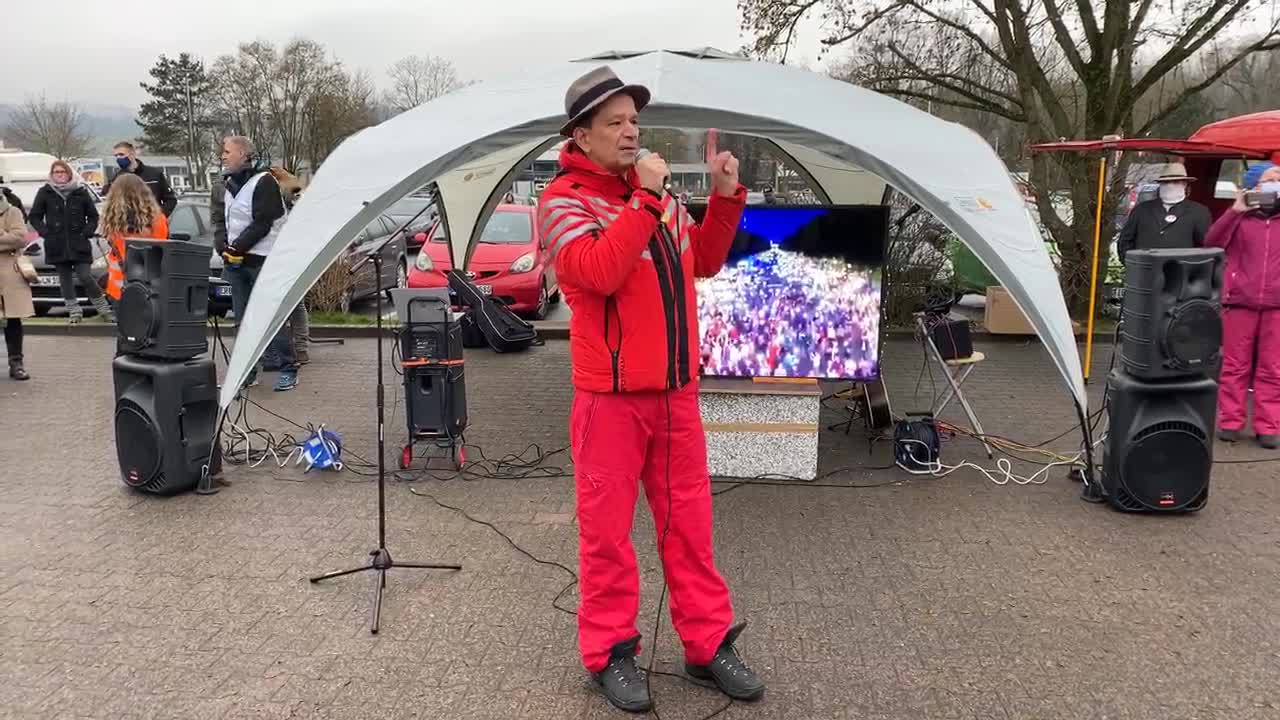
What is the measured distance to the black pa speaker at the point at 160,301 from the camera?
555cm

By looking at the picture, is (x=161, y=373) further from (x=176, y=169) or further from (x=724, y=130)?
(x=176, y=169)

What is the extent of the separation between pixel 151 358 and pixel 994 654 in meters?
4.92

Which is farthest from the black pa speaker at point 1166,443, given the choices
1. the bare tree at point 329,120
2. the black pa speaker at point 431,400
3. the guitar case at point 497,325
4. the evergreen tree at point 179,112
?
the evergreen tree at point 179,112

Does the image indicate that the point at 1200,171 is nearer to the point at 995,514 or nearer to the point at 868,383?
the point at 868,383

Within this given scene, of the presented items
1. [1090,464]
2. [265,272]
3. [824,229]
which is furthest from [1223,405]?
[265,272]

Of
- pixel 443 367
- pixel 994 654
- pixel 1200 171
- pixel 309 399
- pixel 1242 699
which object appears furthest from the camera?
pixel 1200 171

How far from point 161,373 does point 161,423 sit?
295 mm

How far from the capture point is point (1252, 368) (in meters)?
6.75

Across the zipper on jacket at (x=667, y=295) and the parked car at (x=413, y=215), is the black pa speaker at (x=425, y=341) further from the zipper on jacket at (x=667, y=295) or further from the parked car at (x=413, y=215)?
the parked car at (x=413, y=215)

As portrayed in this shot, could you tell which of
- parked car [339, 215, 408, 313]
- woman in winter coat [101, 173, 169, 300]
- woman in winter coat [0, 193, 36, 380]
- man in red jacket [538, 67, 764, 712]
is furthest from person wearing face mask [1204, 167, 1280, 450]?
woman in winter coat [0, 193, 36, 380]

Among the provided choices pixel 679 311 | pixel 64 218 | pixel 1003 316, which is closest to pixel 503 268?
pixel 64 218

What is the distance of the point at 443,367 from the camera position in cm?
619

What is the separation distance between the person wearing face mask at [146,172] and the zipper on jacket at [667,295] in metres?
8.43

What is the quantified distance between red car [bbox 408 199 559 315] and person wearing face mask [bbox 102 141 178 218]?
9.76 ft
